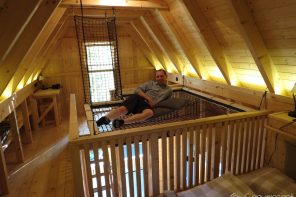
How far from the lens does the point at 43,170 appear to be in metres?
3.08

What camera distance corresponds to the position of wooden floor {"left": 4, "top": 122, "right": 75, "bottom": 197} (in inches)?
A: 103

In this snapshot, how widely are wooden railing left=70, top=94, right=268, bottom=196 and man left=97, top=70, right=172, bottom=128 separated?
0.46 m

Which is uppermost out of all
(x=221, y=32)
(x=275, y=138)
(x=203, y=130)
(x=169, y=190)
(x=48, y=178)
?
(x=221, y=32)

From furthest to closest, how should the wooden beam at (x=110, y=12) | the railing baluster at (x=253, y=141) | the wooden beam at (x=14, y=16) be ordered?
the wooden beam at (x=110, y=12), the railing baluster at (x=253, y=141), the wooden beam at (x=14, y=16)

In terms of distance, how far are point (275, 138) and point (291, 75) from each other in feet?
2.50

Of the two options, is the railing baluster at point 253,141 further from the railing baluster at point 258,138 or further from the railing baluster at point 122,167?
the railing baluster at point 122,167

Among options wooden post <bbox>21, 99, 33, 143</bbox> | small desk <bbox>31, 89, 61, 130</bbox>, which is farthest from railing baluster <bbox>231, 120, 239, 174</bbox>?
small desk <bbox>31, 89, 61, 130</bbox>

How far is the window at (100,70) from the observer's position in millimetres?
5586

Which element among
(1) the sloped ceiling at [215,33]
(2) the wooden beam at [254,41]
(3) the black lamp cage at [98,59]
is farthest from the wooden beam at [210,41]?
(3) the black lamp cage at [98,59]

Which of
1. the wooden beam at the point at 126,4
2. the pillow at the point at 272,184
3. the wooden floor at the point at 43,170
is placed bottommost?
the wooden floor at the point at 43,170

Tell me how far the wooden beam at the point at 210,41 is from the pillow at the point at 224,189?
1.49 m

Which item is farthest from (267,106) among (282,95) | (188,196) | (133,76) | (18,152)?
(133,76)

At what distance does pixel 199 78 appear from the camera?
385cm

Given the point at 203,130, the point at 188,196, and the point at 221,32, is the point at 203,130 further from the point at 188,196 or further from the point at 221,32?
the point at 221,32
